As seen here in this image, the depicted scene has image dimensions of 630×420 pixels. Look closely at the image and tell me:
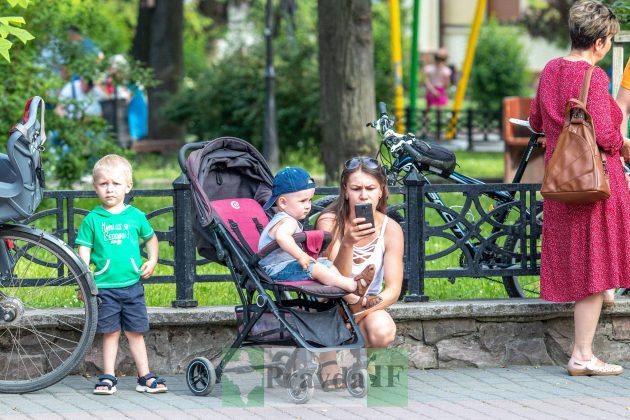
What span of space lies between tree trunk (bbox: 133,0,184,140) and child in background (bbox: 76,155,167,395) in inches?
661

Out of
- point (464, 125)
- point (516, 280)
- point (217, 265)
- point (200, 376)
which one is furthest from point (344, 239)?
point (464, 125)

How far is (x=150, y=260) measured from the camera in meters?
6.82

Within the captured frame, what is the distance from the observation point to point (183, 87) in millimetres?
21844

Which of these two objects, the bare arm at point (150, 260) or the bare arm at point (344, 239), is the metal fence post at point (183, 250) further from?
the bare arm at point (344, 239)

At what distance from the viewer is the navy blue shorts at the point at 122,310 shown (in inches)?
266

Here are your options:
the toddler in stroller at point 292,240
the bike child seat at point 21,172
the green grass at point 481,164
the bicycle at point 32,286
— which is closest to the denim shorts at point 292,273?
the toddler in stroller at point 292,240

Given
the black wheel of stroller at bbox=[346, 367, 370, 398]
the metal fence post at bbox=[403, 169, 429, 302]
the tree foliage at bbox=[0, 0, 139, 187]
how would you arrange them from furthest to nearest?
the tree foliage at bbox=[0, 0, 139, 187] → the metal fence post at bbox=[403, 169, 429, 302] → the black wheel of stroller at bbox=[346, 367, 370, 398]

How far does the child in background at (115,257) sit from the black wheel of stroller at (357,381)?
1.00 metres

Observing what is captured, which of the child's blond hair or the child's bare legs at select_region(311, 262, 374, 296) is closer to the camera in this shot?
the child's bare legs at select_region(311, 262, 374, 296)

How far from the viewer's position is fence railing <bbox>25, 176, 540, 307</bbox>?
7.43m

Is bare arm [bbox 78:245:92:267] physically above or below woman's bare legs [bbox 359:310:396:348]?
above

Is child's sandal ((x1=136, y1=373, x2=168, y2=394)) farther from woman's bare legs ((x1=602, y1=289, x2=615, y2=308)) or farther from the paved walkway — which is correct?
woman's bare legs ((x1=602, y1=289, x2=615, y2=308))

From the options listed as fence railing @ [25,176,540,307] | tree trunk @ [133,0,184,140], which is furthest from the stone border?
tree trunk @ [133,0,184,140]

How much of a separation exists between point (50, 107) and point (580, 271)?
7255 mm
